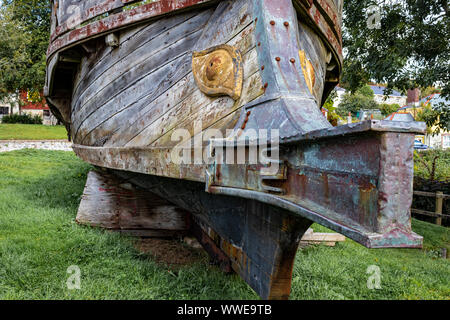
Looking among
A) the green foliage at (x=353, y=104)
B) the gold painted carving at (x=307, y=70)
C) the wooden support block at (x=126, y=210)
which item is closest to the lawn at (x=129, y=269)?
the wooden support block at (x=126, y=210)

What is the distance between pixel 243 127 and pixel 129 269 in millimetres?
1893

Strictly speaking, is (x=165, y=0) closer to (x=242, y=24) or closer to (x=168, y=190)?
(x=242, y=24)

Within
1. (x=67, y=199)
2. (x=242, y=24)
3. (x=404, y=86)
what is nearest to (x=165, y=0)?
(x=242, y=24)

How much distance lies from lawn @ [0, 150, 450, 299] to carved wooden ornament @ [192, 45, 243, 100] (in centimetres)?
166

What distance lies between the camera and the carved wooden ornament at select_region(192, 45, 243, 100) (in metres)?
2.16

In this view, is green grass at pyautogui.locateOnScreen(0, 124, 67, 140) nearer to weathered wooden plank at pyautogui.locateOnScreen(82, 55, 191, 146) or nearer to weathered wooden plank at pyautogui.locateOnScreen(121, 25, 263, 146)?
weathered wooden plank at pyautogui.locateOnScreen(82, 55, 191, 146)

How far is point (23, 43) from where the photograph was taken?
768 inches

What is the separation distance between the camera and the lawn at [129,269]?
2727mm

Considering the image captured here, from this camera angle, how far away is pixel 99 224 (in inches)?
166

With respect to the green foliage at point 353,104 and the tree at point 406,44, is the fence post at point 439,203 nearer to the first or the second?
the tree at point 406,44

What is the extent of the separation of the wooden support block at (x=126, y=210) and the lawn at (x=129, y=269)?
224 mm

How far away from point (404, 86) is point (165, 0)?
5.48 meters
